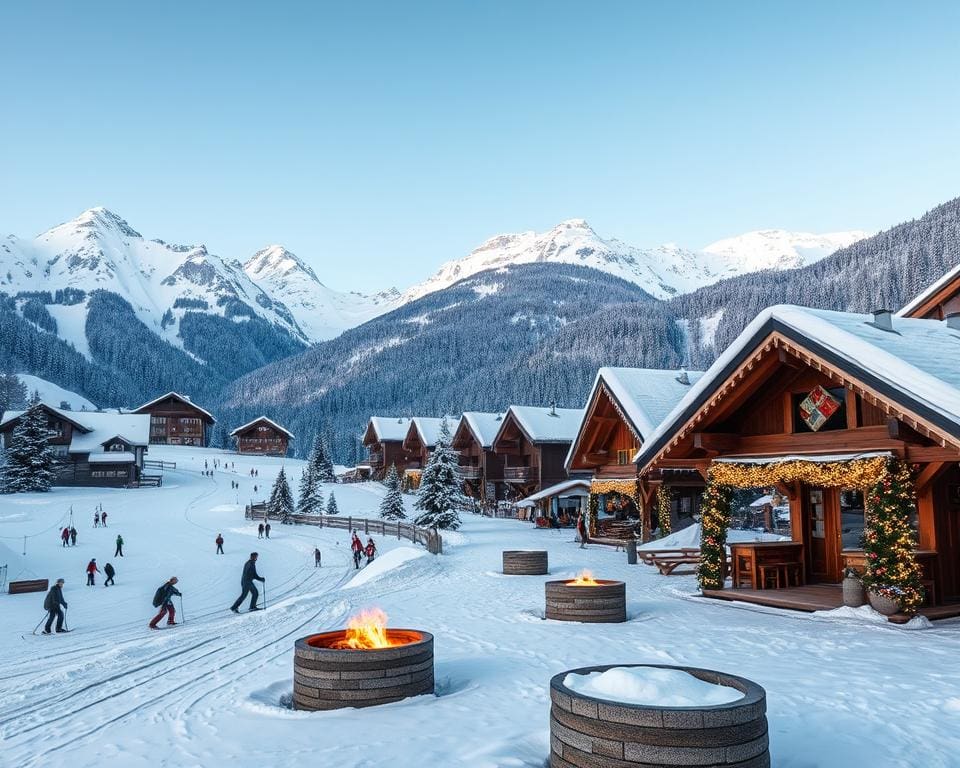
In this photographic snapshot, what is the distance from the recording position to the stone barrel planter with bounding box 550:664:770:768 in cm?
576

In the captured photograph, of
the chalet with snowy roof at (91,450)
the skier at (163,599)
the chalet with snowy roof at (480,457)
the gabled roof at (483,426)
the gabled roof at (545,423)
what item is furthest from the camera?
the chalet with snowy roof at (91,450)

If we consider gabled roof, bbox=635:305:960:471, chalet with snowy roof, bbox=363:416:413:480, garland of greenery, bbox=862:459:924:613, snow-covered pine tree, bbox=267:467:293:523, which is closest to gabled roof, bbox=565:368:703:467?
gabled roof, bbox=635:305:960:471

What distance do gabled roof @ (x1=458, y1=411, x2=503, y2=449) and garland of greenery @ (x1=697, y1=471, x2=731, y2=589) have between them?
133 feet

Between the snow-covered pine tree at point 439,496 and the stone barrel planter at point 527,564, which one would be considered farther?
the snow-covered pine tree at point 439,496

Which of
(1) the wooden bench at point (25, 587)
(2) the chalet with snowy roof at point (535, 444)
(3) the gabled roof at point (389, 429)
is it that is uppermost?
(3) the gabled roof at point (389, 429)

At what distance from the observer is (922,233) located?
146875 mm

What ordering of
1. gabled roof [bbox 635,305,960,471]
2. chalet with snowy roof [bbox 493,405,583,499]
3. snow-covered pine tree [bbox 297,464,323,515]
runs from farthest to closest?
snow-covered pine tree [bbox 297,464,323,515] → chalet with snowy roof [bbox 493,405,583,499] → gabled roof [bbox 635,305,960,471]

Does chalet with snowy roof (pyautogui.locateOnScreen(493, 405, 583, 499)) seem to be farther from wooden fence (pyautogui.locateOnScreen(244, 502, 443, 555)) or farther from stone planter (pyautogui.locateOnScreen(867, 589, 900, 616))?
stone planter (pyautogui.locateOnScreen(867, 589, 900, 616))

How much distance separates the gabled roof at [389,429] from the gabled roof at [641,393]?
43.3 meters

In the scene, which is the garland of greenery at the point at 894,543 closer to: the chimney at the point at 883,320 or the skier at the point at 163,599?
the chimney at the point at 883,320

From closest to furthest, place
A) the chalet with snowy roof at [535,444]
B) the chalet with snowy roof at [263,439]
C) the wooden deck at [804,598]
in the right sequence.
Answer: the wooden deck at [804,598], the chalet with snowy roof at [535,444], the chalet with snowy roof at [263,439]

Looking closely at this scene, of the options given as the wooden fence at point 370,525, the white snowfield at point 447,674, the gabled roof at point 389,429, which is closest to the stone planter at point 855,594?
the white snowfield at point 447,674

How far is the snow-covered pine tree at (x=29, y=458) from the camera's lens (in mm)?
58156

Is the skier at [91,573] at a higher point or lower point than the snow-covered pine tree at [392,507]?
lower
